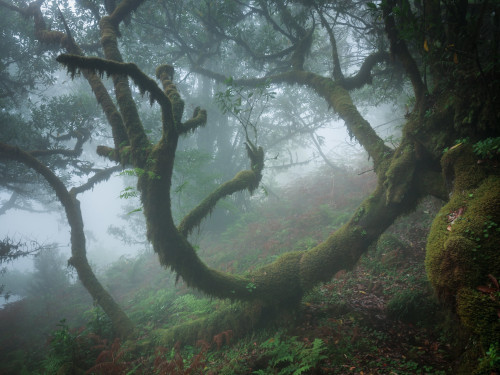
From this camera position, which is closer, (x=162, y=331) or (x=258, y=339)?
(x=258, y=339)

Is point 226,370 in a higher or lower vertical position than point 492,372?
lower

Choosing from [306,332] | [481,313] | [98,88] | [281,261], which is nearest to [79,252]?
[98,88]

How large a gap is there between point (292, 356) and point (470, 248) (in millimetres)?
3174

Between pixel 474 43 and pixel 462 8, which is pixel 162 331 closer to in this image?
pixel 474 43

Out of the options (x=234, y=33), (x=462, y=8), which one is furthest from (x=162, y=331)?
(x=234, y=33)

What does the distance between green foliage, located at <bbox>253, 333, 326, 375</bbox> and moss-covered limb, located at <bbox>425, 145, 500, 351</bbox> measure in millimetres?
2117

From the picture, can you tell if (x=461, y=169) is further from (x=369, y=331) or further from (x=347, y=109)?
(x=347, y=109)

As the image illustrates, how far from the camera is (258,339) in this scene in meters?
5.70

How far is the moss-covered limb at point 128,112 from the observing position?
5633 millimetres

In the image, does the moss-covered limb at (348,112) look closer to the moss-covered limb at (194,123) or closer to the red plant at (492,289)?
the red plant at (492,289)

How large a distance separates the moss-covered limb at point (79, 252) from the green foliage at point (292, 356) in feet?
17.9

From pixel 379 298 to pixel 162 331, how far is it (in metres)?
6.25

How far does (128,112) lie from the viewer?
6.00 metres

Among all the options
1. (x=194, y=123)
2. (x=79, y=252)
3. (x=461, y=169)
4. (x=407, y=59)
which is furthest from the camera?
(x=79, y=252)
